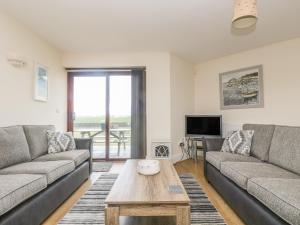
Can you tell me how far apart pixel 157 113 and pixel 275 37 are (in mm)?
2487

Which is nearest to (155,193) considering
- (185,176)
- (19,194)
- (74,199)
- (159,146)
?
(19,194)


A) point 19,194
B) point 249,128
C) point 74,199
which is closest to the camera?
point 19,194

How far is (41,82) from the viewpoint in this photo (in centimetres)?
357

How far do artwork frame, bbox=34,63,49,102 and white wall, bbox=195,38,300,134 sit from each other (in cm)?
352

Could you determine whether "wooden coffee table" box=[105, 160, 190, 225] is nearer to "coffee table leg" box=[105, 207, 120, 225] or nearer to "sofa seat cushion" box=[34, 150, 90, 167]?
"coffee table leg" box=[105, 207, 120, 225]

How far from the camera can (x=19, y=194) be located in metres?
1.64

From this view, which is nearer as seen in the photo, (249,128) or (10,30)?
(10,30)

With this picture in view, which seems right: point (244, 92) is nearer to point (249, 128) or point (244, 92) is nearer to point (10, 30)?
point (249, 128)

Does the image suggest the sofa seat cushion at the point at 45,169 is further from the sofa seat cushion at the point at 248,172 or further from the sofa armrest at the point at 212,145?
the sofa armrest at the point at 212,145

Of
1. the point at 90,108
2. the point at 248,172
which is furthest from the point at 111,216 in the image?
the point at 90,108

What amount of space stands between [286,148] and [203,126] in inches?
84.2

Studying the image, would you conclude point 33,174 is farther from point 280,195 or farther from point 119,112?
point 119,112

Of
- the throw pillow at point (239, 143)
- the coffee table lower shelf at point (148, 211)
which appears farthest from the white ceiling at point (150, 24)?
the coffee table lower shelf at point (148, 211)

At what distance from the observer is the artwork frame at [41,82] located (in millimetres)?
3400
